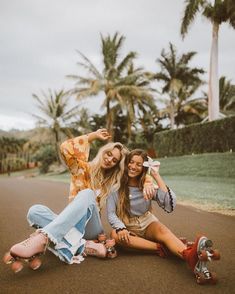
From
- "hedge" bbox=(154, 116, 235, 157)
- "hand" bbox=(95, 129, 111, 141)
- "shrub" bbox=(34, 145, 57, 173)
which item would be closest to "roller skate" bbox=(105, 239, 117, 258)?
"hand" bbox=(95, 129, 111, 141)

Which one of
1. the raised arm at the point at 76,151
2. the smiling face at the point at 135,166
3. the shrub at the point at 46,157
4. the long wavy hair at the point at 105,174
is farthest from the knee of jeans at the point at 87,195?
the shrub at the point at 46,157

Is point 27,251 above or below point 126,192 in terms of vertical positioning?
below

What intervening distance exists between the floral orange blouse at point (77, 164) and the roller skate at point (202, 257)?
1625mm

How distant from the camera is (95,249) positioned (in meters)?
3.64

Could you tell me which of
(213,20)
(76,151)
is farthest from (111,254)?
(213,20)

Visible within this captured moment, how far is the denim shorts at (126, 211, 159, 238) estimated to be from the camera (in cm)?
384

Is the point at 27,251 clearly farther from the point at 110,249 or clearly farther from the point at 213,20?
the point at 213,20

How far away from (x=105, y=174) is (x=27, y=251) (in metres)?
1.49

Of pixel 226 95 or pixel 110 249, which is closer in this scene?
pixel 110 249

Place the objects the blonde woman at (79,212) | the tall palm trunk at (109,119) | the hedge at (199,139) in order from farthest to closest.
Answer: the tall palm trunk at (109,119)
the hedge at (199,139)
the blonde woman at (79,212)

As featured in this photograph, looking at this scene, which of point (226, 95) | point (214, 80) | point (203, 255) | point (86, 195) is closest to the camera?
point (203, 255)

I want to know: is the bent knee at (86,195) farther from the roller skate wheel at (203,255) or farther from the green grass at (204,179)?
the green grass at (204,179)

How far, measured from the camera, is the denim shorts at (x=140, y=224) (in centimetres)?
384

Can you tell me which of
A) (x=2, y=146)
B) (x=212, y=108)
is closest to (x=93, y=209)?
(x=212, y=108)
